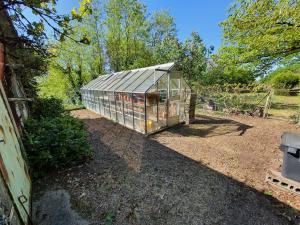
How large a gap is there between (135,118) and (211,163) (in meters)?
3.94

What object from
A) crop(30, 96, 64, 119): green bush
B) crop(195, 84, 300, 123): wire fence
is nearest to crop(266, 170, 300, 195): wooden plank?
crop(195, 84, 300, 123): wire fence

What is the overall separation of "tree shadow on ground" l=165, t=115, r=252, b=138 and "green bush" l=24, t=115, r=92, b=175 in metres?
4.19

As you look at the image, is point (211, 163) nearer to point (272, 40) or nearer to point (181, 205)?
point (181, 205)

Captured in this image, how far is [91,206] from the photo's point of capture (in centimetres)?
294

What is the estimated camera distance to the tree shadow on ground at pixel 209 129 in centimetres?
724

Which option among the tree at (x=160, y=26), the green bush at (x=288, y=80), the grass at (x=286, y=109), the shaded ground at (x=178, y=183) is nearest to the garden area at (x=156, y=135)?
the shaded ground at (x=178, y=183)

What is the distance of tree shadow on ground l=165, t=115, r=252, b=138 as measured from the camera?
7238 millimetres

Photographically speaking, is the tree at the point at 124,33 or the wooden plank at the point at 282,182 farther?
the tree at the point at 124,33

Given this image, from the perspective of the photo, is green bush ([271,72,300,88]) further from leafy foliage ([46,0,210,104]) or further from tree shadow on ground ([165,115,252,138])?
tree shadow on ground ([165,115,252,138])

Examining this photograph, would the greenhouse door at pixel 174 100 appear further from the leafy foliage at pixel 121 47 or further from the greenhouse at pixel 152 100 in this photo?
the leafy foliage at pixel 121 47

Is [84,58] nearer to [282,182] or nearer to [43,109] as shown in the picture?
[43,109]

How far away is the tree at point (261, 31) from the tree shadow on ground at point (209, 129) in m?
3.32

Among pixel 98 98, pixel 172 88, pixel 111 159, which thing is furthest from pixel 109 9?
pixel 111 159

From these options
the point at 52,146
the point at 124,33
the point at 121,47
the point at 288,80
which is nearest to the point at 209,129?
the point at 52,146
